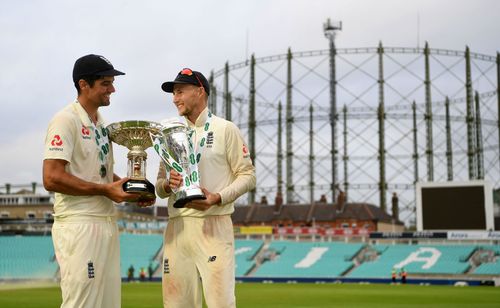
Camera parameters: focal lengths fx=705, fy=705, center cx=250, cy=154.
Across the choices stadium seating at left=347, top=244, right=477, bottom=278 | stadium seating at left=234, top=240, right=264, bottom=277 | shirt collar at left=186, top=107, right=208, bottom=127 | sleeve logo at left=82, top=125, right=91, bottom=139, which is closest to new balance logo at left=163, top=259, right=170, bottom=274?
shirt collar at left=186, top=107, right=208, bottom=127

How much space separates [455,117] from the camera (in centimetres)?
5516

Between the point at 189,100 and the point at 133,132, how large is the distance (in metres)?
0.79

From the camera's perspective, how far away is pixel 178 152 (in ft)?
15.4

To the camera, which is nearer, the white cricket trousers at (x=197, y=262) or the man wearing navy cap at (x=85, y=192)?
the man wearing navy cap at (x=85, y=192)

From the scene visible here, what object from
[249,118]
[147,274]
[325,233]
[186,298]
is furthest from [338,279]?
[186,298]

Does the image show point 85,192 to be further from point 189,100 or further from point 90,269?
point 189,100

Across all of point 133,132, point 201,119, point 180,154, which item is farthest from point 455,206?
point 133,132

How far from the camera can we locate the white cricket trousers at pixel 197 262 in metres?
5.04

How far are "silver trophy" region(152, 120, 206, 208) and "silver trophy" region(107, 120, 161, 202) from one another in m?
0.07

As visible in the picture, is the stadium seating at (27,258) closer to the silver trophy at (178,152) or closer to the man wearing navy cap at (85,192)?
the man wearing navy cap at (85,192)

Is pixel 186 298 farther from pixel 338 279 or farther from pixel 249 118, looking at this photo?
pixel 249 118

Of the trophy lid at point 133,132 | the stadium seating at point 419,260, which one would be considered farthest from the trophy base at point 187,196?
the stadium seating at point 419,260

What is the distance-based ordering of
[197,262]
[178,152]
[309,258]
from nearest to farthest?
[178,152] → [197,262] → [309,258]

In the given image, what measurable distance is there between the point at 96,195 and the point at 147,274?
1639 inches
